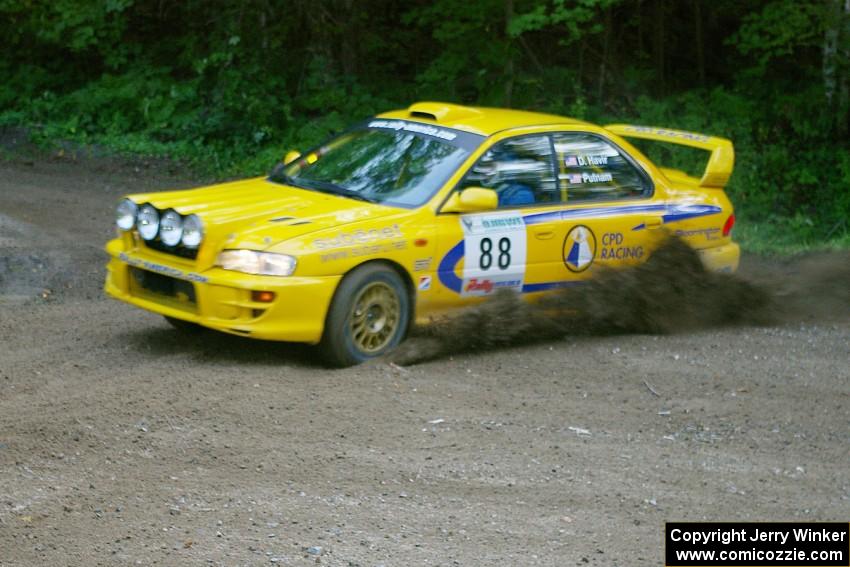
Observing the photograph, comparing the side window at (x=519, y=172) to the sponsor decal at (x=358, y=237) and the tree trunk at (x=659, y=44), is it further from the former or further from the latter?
the tree trunk at (x=659, y=44)

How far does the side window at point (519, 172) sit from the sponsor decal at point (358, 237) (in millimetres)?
738

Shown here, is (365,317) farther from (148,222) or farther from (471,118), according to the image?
(471,118)

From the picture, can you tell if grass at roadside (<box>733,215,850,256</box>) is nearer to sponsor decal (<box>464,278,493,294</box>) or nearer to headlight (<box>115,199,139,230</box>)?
sponsor decal (<box>464,278,493,294</box>)

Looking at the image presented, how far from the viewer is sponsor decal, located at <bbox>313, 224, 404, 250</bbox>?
761 cm

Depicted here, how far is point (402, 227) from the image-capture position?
7.98 m

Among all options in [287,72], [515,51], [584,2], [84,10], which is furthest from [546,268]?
[84,10]

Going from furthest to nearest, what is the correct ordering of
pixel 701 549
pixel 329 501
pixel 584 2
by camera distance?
pixel 584 2 → pixel 329 501 → pixel 701 549

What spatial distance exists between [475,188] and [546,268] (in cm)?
86

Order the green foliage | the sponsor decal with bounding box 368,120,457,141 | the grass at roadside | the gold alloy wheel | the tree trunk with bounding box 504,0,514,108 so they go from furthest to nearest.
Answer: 1. the tree trunk with bounding box 504,0,514,108
2. the green foliage
3. the grass at roadside
4. the sponsor decal with bounding box 368,120,457,141
5. the gold alloy wheel

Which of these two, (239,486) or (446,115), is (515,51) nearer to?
(446,115)

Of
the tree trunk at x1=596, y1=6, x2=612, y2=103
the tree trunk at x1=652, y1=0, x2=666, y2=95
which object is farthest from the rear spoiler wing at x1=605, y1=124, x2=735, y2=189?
the tree trunk at x1=652, y1=0, x2=666, y2=95

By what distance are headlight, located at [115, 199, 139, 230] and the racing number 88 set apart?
2259 millimetres

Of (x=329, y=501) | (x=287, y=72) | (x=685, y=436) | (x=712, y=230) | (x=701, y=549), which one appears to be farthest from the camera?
(x=287, y=72)

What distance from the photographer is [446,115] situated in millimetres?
9055
